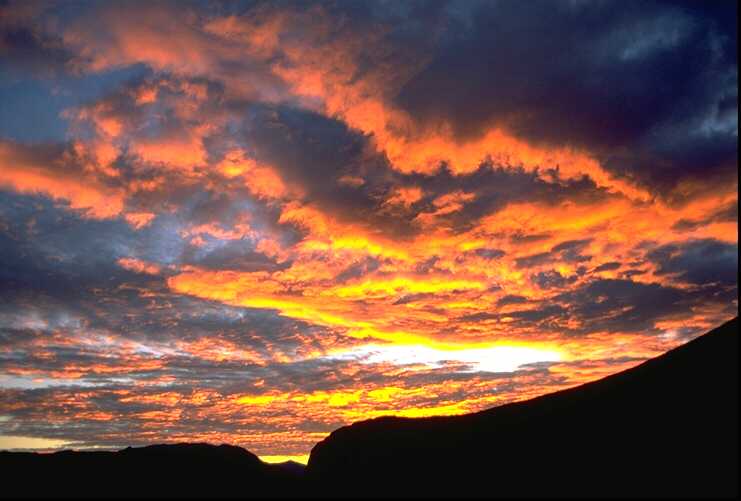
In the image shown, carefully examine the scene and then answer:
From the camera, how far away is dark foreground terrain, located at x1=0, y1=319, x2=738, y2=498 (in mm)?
28406

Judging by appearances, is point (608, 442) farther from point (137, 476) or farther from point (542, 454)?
point (137, 476)

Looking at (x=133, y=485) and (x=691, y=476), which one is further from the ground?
(x=691, y=476)

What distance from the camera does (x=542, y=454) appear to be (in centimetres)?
3616

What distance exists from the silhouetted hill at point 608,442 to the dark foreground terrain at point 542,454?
92 millimetres

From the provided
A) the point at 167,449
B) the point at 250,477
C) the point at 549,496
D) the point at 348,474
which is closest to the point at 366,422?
the point at 348,474

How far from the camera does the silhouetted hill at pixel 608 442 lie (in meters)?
27.7

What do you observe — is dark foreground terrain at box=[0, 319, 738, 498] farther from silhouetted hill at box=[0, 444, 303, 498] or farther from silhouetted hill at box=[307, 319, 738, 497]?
silhouetted hill at box=[0, 444, 303, 498]

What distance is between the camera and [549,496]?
3114cm

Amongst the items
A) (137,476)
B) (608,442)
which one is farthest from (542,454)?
(137,476)

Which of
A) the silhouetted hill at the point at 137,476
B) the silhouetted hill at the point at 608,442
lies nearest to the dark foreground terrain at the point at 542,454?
the silhouetted hill at the point at 608,442

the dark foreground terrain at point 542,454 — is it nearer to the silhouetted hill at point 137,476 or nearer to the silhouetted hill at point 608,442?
the silhouetted hill at point 608,442

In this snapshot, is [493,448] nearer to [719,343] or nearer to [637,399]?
[637,399]

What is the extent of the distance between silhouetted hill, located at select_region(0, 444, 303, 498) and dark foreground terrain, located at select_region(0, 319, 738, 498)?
268 mm

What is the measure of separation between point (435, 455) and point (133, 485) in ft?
138
